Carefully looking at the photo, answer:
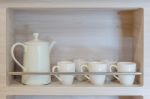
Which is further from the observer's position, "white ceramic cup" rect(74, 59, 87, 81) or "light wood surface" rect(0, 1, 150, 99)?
"white ceramic cup" rect(74, 59, 87, 81)

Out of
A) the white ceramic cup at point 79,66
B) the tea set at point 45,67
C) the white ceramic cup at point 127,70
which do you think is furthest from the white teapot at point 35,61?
the white ceramic cup at point 127,70

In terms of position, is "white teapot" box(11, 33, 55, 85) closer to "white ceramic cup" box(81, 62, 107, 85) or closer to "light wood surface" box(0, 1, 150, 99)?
"light wood surface" box(0, 1, 150, 99)

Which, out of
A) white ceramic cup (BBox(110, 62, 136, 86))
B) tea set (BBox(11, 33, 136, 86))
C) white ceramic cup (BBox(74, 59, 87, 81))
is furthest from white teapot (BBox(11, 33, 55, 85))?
white ceramic cup (BBox(110, 62, 136, 86))

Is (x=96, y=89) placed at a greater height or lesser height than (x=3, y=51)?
lesser

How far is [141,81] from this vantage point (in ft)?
3.12

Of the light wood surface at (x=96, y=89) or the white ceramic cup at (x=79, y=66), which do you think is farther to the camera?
the white ceramic cup at (x=79, y=66)

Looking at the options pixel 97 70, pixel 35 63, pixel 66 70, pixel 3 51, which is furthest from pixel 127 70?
pixel 3 51

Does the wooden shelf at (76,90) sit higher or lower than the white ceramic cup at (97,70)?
lower

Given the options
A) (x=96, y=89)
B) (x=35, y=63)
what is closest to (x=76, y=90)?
(x=96, y=89)

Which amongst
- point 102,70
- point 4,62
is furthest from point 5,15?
point 102,70

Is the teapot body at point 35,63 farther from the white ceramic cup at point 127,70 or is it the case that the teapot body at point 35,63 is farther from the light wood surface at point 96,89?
the white ceramic cup at point 127,70

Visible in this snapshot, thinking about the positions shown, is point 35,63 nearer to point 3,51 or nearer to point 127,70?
point 3,51

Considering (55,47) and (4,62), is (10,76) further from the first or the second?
(55,47)

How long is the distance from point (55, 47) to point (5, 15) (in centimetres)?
27
